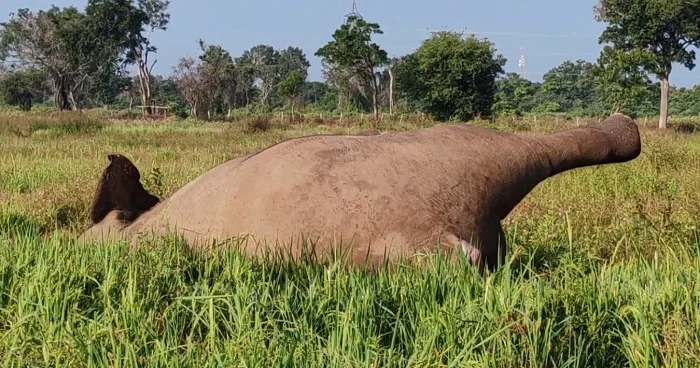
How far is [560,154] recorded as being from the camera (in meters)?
4.50

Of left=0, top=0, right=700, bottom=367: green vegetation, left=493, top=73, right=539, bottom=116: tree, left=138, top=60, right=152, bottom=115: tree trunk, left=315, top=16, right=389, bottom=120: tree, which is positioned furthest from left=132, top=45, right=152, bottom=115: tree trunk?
left=0, top=0, right=700, bottom=367: green vegetation

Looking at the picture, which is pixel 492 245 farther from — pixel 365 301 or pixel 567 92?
pixel 567 92

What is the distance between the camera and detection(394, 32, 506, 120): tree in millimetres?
48312

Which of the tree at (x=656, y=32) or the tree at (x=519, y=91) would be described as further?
the tree at (x=519, y=91)

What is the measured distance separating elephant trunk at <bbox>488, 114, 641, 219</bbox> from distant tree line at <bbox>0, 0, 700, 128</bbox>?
3485 centimetres

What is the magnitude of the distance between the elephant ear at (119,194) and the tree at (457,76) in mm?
43051

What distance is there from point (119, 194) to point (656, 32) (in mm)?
39309

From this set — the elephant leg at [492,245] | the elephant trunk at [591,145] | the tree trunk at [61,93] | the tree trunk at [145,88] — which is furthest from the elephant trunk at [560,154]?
the tree trunk at [61,93]

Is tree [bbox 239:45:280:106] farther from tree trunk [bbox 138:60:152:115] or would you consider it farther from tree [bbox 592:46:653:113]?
tree [bbox 592:46:653:113]

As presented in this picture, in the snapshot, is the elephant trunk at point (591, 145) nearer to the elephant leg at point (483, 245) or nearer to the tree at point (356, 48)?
the elephant leg at point (483, 245)

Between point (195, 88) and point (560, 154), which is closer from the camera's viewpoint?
point (560, 154)

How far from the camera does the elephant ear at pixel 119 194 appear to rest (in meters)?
4.66

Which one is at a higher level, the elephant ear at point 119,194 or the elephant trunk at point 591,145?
the elephant trunk at point 591,145

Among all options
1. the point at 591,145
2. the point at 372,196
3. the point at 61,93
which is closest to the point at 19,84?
the point at 61,93
